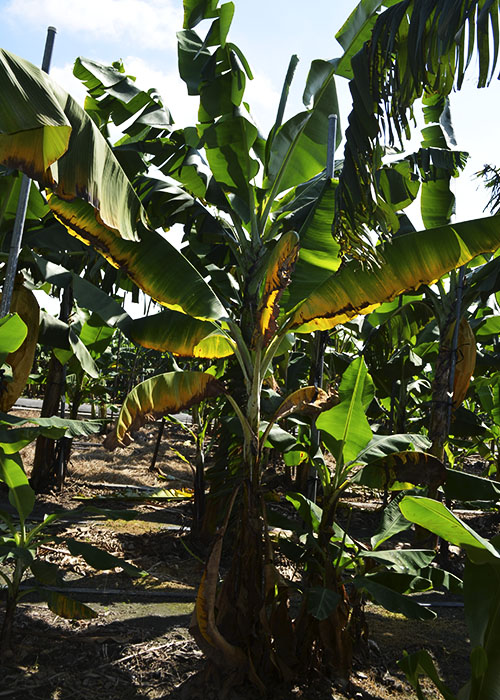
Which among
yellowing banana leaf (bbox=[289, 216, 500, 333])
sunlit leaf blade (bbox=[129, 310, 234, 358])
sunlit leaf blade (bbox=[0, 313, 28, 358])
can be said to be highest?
yellowing banana leaf (bbox=[289, 216, 500, 333])

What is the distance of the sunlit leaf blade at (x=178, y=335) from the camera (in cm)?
410

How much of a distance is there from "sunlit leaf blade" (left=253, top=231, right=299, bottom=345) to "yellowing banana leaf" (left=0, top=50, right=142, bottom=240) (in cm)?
91

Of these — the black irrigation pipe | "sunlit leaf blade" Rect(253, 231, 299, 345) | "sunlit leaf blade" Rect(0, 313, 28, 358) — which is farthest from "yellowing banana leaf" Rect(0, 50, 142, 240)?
the black irrigation pipe

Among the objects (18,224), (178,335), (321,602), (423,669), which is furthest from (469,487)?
(18,224)

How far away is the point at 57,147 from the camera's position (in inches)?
110

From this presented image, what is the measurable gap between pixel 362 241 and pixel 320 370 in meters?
1.49

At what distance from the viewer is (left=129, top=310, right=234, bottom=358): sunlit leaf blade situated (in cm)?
410

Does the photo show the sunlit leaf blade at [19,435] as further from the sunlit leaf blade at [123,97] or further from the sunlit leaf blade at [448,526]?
the sunlit leaf blade at [123,97]

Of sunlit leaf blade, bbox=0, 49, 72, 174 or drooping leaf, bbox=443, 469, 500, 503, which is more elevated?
sunlit leaf blade, bbox=0, 49, 72, 174

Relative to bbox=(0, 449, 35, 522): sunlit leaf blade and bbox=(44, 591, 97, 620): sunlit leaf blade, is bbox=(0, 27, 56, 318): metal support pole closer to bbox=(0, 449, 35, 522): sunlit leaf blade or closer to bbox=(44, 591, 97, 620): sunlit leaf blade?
bbox=(0, 449, 35, 522): sunlit leaf blade

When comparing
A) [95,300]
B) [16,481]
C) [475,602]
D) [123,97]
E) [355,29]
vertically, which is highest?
[355,29]

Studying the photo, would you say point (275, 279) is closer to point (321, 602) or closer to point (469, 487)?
point (321, 602)

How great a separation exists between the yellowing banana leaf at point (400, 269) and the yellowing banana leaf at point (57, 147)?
4.68 feet

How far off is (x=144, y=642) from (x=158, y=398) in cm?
190
